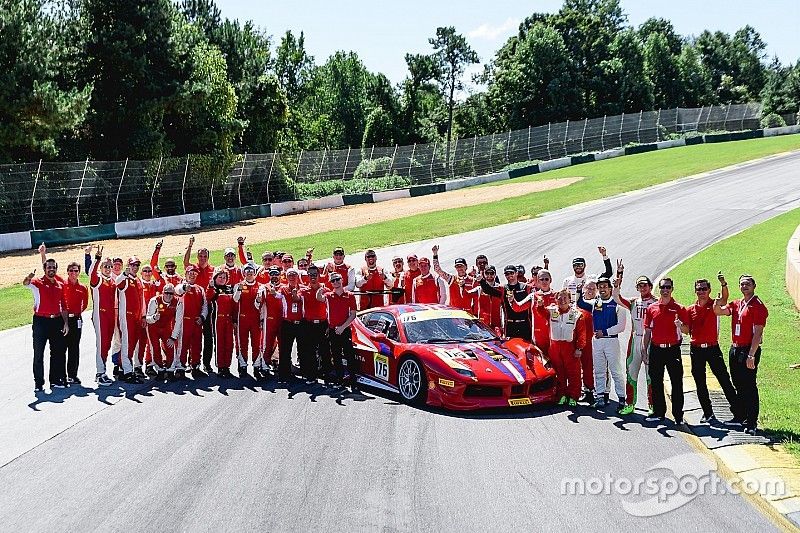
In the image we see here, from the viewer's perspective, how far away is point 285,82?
300 ft

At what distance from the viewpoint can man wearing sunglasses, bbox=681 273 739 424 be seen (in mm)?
9859

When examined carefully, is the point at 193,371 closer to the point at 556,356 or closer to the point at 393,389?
the point at 393,389

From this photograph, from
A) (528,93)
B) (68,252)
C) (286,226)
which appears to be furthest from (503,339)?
(528,93)

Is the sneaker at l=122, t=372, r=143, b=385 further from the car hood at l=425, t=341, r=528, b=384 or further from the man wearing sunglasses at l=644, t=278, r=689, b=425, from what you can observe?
the man wearing sunglasses at l=644, t=278, r=689, b=425

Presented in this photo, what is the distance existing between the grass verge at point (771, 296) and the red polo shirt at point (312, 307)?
6.13 m

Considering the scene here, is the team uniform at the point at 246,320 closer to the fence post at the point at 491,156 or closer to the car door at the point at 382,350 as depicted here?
the car door at the point at 382,350

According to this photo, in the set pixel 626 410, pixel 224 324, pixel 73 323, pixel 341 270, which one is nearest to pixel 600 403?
pixel 626 410

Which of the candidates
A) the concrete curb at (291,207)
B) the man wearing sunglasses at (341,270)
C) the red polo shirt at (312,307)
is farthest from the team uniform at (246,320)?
the concrete curb at (291,207)

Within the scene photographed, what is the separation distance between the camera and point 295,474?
8.31m

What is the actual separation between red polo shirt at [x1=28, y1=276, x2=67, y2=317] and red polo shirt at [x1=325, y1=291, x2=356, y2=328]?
3.89 metres

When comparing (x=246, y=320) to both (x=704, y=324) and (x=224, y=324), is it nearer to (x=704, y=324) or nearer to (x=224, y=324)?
(x=224, y=324)

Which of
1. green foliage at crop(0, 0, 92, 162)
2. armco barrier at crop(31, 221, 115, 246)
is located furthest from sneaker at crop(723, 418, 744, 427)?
green foliage at crop(0, 0, 92, 162)

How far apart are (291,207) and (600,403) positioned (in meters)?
30.8

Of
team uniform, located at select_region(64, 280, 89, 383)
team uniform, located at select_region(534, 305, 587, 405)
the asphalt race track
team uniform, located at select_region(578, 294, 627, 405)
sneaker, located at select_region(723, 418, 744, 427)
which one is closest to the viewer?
the asphalt race track
